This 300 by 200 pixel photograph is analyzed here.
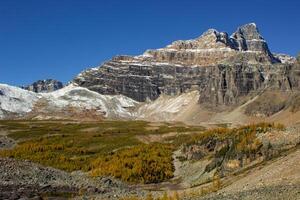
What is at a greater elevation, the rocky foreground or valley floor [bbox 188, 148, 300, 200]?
valley floor [bbox 188, 148, 300, 200]

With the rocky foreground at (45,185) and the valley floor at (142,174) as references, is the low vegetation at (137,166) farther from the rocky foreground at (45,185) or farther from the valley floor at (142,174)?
the rocky foreground at (45,185)

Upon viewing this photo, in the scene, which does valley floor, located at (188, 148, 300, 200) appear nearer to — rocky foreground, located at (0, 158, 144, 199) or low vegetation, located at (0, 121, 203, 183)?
rocky foreground, located at (0, 158, 144, 199)

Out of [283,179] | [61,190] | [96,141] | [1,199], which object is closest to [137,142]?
[96,141]

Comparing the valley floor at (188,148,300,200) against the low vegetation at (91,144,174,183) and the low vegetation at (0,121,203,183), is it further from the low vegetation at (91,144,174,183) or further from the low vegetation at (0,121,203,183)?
the low vegetation at (0,121,203,183)

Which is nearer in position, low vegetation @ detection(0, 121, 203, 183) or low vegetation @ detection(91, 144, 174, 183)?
low vegetation @ detection(91, 144, 174, 183)

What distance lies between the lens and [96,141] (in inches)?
6235

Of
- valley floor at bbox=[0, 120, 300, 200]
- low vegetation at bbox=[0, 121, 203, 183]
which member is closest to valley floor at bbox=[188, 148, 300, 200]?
valley floor at bbox=[0, 120, 300, 200]

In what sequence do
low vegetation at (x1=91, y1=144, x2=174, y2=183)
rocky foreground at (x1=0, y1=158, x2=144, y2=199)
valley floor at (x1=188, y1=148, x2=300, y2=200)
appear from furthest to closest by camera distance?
low vegetation at (x1=91, y1=144, x2=174, y2=183) → rocky foreground at (x1=0, y1=158, x2=144, y2=199) → valley floor at (x1=188, y1=148, x2=300, y2=200)

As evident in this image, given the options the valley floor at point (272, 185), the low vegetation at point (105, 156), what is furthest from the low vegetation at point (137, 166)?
the valley floor at point (272, 185)

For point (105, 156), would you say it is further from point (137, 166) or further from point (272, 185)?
point (272, 185)

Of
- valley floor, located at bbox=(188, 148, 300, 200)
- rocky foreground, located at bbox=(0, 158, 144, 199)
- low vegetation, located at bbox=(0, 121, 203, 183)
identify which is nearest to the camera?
valley floor, located at bbox=(188, 148, 300, 200)

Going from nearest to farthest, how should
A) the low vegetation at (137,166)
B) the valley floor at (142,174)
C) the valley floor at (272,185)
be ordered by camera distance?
the valley floor at (272,185)
the valley floor at (142,174)
the low vegetation at (137,166)

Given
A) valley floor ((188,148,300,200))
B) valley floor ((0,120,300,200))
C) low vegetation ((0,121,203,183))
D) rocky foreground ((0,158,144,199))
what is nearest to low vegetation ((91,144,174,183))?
low vegetation ((0,121,203,183))

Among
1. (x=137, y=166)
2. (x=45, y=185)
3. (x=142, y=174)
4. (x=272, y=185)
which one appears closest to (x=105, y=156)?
(x=137, y=166)
